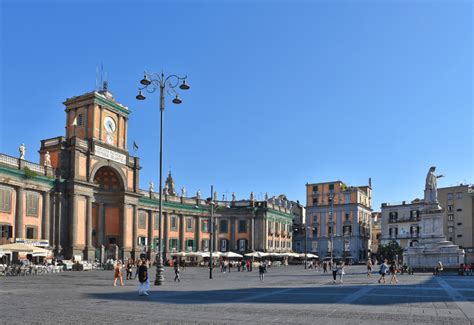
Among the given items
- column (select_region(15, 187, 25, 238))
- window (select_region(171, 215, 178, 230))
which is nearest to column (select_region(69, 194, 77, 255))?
column (select_region(15, 187, 25, 238))

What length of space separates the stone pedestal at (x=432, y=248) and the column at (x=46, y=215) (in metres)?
37.7

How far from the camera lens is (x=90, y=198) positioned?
57.3 metres

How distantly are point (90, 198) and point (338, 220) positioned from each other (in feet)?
212

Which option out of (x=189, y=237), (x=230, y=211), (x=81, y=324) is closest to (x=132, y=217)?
(x=189, y=237)

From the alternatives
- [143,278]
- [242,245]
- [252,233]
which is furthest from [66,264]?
[252,233]

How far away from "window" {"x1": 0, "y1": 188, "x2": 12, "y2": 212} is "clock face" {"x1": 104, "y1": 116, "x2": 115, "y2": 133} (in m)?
16.2

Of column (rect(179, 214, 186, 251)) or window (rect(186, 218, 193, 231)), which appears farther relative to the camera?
window (rect(186, 218, 193, 231))

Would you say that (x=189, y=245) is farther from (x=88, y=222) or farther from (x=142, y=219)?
(x=88, y=222)

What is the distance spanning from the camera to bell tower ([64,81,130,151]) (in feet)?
194

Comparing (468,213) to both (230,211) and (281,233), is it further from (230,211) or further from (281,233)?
(230,211)

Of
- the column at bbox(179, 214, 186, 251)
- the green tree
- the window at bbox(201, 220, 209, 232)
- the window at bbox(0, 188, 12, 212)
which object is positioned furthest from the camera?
the green tree

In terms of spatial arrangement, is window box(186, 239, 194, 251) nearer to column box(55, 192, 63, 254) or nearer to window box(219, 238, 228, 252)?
window box(219, 238, 228, 252)

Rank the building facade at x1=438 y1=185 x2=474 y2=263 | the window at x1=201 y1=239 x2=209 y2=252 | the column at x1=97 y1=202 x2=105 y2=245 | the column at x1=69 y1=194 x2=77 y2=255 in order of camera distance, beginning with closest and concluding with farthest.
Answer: the column at x1=69 y1=194 x2=77 y2=255 → the column at x1=97 y1=202 x2=105 y2=245 → the window at x1=201 y1=239 x2=209 y2=252 → the building facade at x1=438 y1=185 x2=474 y2=263

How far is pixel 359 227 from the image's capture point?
108062 mm
